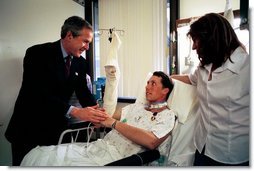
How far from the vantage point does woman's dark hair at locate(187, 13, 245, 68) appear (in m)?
0.99

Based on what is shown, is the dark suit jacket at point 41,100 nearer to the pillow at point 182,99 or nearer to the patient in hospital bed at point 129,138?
the patient in hospital bed at point 129,138

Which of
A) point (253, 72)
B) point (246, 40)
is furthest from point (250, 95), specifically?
point (246, 40)

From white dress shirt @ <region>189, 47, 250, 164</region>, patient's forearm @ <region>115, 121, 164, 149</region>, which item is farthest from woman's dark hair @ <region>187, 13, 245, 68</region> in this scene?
patient's forearm @ <region>115, 121, 164, 149</region>

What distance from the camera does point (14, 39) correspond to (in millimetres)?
1232

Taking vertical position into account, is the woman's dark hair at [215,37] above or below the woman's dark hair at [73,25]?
below

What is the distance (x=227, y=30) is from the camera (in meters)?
0.99

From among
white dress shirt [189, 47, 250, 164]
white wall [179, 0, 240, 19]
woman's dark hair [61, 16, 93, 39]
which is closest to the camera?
white dress shirt [189, 47, 250, 164]

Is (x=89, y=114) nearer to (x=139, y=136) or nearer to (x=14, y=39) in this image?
(x=139, y=136)

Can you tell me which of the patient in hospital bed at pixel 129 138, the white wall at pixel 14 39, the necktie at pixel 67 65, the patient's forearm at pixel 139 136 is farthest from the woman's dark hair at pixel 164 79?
the white wall at pixel 14 39

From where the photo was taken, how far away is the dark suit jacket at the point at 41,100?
→ 1.21 meters

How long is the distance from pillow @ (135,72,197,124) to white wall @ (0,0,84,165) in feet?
2.35

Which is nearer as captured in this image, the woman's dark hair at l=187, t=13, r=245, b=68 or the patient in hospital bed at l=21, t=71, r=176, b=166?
the woman's dark hair at l=187, t=13, r=245, b=68

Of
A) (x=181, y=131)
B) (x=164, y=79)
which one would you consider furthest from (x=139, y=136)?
(x=164, y=79)

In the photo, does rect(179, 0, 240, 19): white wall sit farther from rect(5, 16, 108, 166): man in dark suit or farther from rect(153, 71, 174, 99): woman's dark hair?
rect(5, 16, 108, 166): man in dark suit
